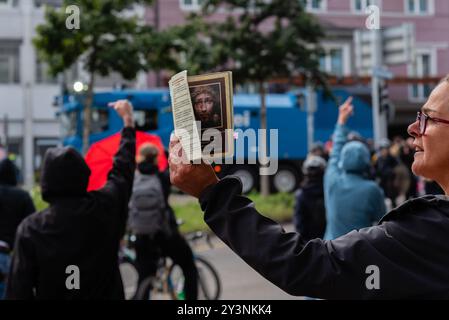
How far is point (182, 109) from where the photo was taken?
2.08m

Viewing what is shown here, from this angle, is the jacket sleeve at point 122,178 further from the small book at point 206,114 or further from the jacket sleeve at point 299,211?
the jacket sleeve at point 299,211

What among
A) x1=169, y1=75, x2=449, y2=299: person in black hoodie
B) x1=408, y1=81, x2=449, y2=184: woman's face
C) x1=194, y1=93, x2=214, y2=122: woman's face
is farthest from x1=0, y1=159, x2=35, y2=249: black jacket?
x1=408, y1=81, x2=449, y2=184: woman's face

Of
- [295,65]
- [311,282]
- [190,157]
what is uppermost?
[295,65]

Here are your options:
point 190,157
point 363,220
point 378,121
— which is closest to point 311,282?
point 190,157

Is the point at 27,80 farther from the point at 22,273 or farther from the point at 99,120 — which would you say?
the point at 22,273

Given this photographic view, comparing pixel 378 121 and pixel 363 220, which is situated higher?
pixel 378 121

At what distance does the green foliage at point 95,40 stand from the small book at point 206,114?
15.1 meters

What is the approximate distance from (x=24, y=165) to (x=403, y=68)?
1659 centimetres

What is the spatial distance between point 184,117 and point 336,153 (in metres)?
4.23

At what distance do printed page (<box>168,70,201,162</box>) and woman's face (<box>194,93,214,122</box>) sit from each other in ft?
0.07

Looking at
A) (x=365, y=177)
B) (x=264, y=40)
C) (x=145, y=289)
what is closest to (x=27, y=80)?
(x=264, y=40)

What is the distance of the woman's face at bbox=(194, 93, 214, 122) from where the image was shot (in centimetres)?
206

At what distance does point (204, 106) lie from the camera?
2.07 meters

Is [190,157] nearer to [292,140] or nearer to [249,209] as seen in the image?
[249,209]
